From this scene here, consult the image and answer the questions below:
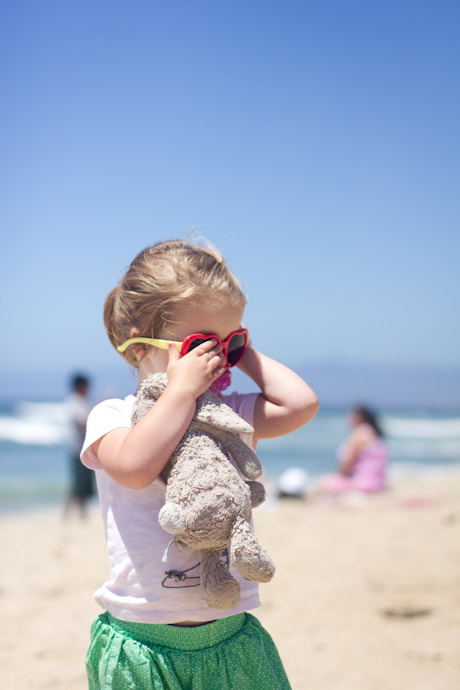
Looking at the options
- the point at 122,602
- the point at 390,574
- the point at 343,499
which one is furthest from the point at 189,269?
the point at 343,499

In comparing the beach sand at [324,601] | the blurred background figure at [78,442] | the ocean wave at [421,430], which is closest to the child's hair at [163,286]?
the beach sand at [324,601]

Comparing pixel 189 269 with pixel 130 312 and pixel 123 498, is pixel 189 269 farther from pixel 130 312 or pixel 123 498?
pixel 123 498

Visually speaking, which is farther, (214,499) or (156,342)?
(156,342)

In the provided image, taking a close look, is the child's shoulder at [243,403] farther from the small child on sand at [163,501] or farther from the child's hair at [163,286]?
the child's hair at [163,286]

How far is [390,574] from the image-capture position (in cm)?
Result: 515

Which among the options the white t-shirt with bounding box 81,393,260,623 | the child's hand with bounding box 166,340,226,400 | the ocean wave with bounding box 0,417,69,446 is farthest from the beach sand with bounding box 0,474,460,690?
the ocean wave with bounding box 0,417,69,446

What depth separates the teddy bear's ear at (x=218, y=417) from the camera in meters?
1.75

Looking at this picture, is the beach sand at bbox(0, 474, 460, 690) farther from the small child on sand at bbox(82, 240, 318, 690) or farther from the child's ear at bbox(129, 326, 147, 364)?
the child's ear at bbox(129, 326, 147, 364)

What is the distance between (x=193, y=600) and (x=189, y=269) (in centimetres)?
97

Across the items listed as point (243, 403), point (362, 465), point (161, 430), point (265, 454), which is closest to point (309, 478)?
point (265, 454)

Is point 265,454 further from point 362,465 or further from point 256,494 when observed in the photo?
point 256,494

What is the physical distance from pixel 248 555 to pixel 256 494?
9.5 inches

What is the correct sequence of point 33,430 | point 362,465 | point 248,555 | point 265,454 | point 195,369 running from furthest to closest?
point 33,430
point 265,454
point 362,465
point 195,369
point 248,555

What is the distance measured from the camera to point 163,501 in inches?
73.4
